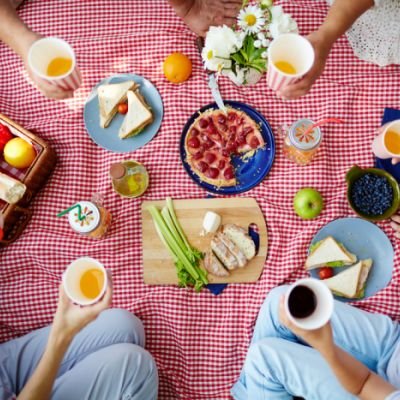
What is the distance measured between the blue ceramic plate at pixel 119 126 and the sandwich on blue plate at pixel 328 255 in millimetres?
849

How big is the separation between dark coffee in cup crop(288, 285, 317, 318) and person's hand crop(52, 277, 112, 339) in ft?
1.96

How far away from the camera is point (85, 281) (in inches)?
62.5

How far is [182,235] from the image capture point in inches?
A: 76.5

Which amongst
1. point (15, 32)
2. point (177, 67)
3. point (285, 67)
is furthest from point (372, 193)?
point (15, 32)

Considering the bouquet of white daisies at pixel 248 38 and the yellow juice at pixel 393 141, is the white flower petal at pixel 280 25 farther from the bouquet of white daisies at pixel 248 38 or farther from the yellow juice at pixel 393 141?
the yellow juice at pixel 393 141

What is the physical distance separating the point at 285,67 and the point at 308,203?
1.92 ft

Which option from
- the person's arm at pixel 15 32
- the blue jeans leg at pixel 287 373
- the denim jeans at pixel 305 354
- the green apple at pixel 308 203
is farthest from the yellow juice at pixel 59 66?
the blue jeans leg at pixel 287 373

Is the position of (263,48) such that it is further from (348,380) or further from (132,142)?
(348,380)

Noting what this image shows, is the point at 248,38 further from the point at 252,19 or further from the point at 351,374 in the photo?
the point at 351,374

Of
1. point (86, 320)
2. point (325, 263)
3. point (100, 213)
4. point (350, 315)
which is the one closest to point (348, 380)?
point (350, 315)

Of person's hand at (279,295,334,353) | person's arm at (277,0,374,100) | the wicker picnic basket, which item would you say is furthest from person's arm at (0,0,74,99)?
person's hand at (279,295,334,353)

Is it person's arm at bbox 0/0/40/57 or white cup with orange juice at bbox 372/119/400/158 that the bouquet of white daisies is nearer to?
white cup with orange juice at bbox 372/119/400/158

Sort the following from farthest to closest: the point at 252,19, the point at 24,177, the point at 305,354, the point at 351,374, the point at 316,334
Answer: the point at 24,177
the point at 305,354
the point at 252,19
the point at 351,374
the point at 316,334

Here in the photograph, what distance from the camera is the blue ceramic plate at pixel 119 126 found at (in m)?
2.00
